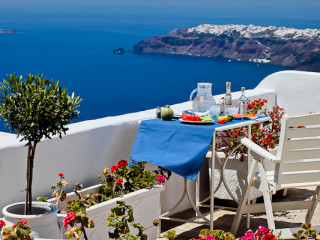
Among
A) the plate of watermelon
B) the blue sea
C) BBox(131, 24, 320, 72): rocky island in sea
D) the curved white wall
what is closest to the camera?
the plate of watermelon

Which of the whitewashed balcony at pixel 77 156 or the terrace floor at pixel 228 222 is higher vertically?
the whitewashed balcony at pixel 77 156

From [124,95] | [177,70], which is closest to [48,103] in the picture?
[124,95]

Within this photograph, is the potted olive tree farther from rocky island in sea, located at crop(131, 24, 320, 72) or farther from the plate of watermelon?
rocky island in sea, located at crop(131, 24, 320, 72)

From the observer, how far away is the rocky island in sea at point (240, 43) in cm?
1775

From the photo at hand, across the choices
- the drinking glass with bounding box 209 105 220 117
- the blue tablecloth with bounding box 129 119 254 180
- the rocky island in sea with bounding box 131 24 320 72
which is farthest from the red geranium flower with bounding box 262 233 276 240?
the rocky island in sea with bounding box 131 24 320 72

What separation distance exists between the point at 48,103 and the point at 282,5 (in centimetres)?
2735

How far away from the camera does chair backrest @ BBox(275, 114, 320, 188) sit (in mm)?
3057

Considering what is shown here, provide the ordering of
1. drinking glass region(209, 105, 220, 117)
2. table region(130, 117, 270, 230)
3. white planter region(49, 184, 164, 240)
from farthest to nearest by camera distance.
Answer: drinking glass region(209, 105, 220, 117), table region(130, 117, 270, 230), white planter region(49, 184, 164, 240)

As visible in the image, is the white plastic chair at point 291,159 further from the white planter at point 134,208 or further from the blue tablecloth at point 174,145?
the white planter at point 134,208

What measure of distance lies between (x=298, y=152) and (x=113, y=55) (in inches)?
901

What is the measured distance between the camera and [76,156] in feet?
11.5

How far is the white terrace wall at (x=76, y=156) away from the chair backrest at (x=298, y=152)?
1.17 metres

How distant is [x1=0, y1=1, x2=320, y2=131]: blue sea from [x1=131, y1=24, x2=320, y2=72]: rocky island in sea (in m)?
0.41

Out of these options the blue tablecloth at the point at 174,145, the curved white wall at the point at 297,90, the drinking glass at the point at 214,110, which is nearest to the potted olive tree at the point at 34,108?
the blue tablecloth at the point at 174,145
